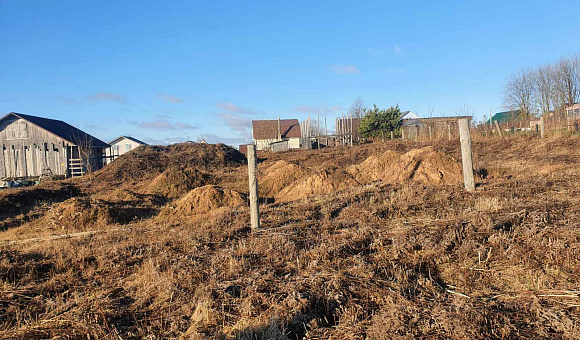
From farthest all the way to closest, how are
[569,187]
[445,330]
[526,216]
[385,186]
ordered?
[385,186] < [569,187] < [526,216] < [445,330]

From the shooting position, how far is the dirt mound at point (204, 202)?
1127 centimetres

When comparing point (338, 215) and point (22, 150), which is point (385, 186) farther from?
point (22, 150)

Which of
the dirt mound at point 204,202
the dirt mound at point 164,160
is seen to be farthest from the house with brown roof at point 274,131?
the dirt mound at point 204,202

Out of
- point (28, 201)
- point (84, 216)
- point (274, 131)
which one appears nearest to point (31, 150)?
point (28, 201)

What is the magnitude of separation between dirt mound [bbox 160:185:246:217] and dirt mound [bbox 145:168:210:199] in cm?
493

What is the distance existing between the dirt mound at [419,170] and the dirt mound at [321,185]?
905mm

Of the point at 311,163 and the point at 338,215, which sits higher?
the point at 311,163

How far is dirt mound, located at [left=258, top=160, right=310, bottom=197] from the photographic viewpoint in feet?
48.1

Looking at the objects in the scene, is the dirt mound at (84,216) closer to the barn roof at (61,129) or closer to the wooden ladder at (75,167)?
the wooden ladder at (75,167)

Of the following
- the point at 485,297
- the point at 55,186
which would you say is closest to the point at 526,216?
Result: the point at 485,297

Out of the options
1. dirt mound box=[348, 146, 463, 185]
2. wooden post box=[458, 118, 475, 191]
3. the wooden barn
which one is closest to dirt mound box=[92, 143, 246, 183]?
the wooden barn

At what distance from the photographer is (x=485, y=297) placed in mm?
3666

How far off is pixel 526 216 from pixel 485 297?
2.83 m

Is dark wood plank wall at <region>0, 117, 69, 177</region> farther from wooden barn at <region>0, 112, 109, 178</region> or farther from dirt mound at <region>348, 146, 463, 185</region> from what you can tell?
dirt mound at <region>348, 146, 463, 185</region>
